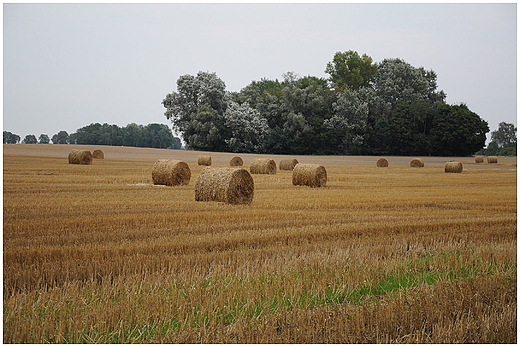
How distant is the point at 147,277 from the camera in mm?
6297

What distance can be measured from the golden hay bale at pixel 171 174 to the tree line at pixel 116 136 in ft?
217

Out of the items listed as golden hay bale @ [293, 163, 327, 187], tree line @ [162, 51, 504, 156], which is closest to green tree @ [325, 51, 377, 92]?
tree line @ [162, 51, 504, 156]

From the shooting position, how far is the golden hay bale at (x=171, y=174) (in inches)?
754

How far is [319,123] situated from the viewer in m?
67.6

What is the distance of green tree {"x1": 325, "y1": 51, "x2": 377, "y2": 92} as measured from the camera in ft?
270

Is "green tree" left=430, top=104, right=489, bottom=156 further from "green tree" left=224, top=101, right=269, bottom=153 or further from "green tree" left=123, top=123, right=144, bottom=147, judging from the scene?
"green tree" left=123, top=123, right=144, bottom=147

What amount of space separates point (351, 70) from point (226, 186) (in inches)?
2893

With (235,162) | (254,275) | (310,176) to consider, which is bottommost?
(254,275)

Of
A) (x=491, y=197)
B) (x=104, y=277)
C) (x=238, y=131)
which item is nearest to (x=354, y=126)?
(x=238, y=131)

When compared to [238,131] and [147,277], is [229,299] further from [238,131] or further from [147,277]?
[238,131]

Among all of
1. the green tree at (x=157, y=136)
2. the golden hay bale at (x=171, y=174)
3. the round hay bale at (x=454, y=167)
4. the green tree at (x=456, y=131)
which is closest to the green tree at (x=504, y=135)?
the green tree at (x=456, y=131)

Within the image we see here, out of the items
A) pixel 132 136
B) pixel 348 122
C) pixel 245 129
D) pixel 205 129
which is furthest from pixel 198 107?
pixel 132 136

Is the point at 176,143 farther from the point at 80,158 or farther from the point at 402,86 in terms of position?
the point at 80,158

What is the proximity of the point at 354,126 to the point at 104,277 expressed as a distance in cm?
6245
